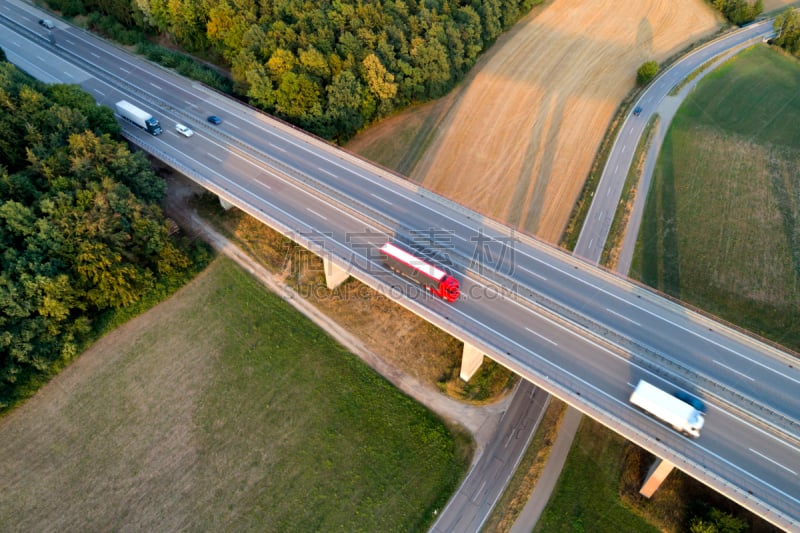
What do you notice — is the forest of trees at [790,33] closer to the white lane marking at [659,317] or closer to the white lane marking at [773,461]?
the white lane marking at [659,317]

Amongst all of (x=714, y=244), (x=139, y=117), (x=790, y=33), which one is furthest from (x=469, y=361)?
(x=790, y=33)

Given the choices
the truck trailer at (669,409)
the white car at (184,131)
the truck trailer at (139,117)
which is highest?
the truck trailer at (139,117)

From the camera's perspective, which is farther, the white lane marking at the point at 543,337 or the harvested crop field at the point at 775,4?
the harvested crop field at the point at 775,4

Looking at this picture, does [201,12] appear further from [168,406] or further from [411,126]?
[168,406]

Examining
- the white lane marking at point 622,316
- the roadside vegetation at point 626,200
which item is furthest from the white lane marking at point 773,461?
the roadside vegetation at point 626,200

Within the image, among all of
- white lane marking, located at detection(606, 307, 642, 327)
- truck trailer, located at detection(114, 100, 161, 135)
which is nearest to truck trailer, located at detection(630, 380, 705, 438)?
white lane marking, located at detection(606, 307, 642, 327)

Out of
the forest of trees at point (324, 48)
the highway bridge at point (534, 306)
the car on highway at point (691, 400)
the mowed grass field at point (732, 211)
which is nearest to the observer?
the highway bridge at point (534, 306)

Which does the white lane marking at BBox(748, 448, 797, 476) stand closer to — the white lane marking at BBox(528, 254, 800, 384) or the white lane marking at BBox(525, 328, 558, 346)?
the white lane marking at BBox(528, 254, 800, 384)
